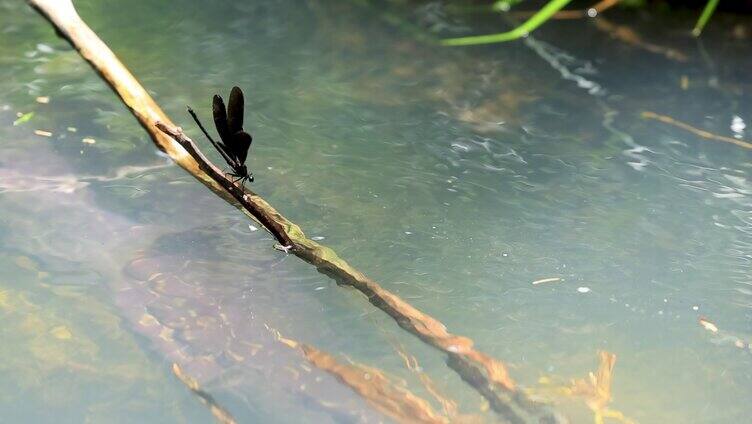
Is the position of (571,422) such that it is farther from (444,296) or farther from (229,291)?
(229,291)

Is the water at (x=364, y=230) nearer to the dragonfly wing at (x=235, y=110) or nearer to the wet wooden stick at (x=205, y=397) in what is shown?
the wet wooden stick at (x=205, y=397)

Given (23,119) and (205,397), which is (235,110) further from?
(23,119)

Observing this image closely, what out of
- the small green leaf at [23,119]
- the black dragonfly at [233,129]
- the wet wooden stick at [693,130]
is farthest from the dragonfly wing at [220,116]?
the wet wooden stick at [693,130]

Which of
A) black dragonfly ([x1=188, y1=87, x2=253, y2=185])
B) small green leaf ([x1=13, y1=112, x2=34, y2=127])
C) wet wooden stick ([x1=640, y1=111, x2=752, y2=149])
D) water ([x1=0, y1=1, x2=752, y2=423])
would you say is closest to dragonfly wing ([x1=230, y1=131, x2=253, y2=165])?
black dragonfly ([x1=188, y1=87, x2=253, y2=185])

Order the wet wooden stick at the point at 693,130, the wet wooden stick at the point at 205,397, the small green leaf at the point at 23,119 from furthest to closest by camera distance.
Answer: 1. the wet wooden stick at the point at 693,130
2. the small green leaf at the point at 23,119
3. the wet wooden stick at the point at 205,397

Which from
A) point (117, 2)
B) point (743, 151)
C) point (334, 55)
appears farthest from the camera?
point (117, 2)

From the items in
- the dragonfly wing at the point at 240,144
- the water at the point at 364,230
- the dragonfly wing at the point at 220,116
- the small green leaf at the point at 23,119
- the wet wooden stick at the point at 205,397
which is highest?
the dragonfly wing at the point at 220,116

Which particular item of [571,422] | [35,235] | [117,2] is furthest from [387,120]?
[117,2]

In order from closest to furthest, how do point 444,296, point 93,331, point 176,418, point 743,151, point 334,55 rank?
1. point 176,418
2. point 93,331
3. point 444,296
4. point 743,151
5. point 334,55
